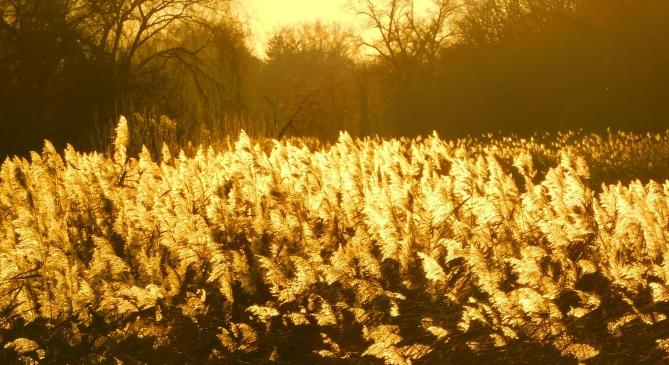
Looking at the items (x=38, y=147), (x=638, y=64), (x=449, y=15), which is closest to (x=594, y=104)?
(x=638, y=64)

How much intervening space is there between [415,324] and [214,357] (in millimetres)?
958

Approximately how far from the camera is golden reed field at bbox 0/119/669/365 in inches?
140

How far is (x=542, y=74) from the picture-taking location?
2114 cm

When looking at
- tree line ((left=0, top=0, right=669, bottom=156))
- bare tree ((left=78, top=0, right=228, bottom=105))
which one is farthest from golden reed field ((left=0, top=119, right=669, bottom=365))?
bare tree ((left=78, top=0, right=228, bottom=105))

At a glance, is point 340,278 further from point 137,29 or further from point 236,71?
point 137,29

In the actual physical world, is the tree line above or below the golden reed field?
above


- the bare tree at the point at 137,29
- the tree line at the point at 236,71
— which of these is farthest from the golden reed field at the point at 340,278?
the bare tree at the point at 137,29

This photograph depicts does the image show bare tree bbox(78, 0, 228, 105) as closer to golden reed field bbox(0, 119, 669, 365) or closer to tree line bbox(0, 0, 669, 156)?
tree line bbox(0, 0, 669, 156)

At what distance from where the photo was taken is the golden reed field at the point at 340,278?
140 inches

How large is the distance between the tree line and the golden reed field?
241 inches

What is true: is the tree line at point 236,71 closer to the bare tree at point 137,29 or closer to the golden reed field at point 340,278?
the bare tree at point 137,29

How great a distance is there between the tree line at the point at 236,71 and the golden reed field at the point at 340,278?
6119 millimetres

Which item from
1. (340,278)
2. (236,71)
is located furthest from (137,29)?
(340,278)

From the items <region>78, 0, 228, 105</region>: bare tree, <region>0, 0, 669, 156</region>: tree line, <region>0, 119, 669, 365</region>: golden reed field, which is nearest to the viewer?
<region>0, 119, 669, 365</region>: golden reed field
